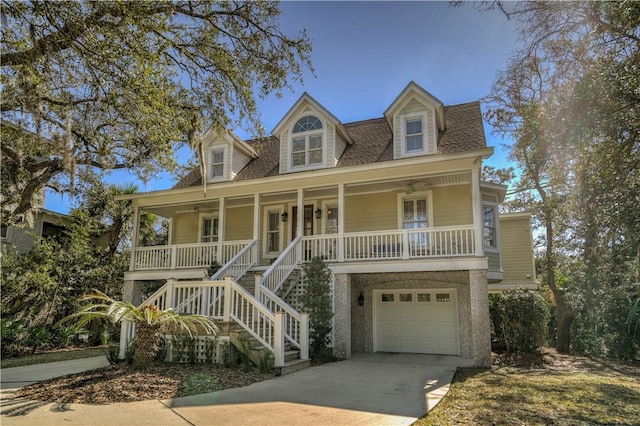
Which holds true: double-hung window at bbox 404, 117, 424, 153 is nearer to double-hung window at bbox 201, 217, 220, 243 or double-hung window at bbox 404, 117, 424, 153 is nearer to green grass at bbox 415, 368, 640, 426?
green grass at bbox 415, 368, 640, 426

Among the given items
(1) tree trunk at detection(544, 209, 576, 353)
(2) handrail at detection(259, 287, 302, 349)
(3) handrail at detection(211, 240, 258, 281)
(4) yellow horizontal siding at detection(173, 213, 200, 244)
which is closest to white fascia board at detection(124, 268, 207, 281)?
(3) handrail at detection(211, 240, 258, 281)

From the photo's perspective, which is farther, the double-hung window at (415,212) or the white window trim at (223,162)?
the white window trim at (223,162)

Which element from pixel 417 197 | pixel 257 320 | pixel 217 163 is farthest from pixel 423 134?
pixel 257 320

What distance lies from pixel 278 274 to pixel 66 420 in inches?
272

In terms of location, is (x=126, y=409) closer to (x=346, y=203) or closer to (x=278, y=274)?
(x=278, y=274)

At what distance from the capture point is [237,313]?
940 centimetres

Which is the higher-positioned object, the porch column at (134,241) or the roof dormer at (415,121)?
the roof dormer at (415,121)

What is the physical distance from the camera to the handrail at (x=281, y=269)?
435 inches

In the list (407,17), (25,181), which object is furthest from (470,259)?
(25,181)

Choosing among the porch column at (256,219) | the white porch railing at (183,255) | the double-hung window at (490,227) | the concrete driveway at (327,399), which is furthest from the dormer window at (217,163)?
the double-hung window at (490,227)

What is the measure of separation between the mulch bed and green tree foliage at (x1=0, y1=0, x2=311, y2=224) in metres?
4.06

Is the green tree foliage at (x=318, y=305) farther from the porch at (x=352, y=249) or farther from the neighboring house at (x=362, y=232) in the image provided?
the porch at (x=352, y=249)

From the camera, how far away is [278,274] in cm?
1163

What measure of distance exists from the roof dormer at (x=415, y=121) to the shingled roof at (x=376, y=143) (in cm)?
43
